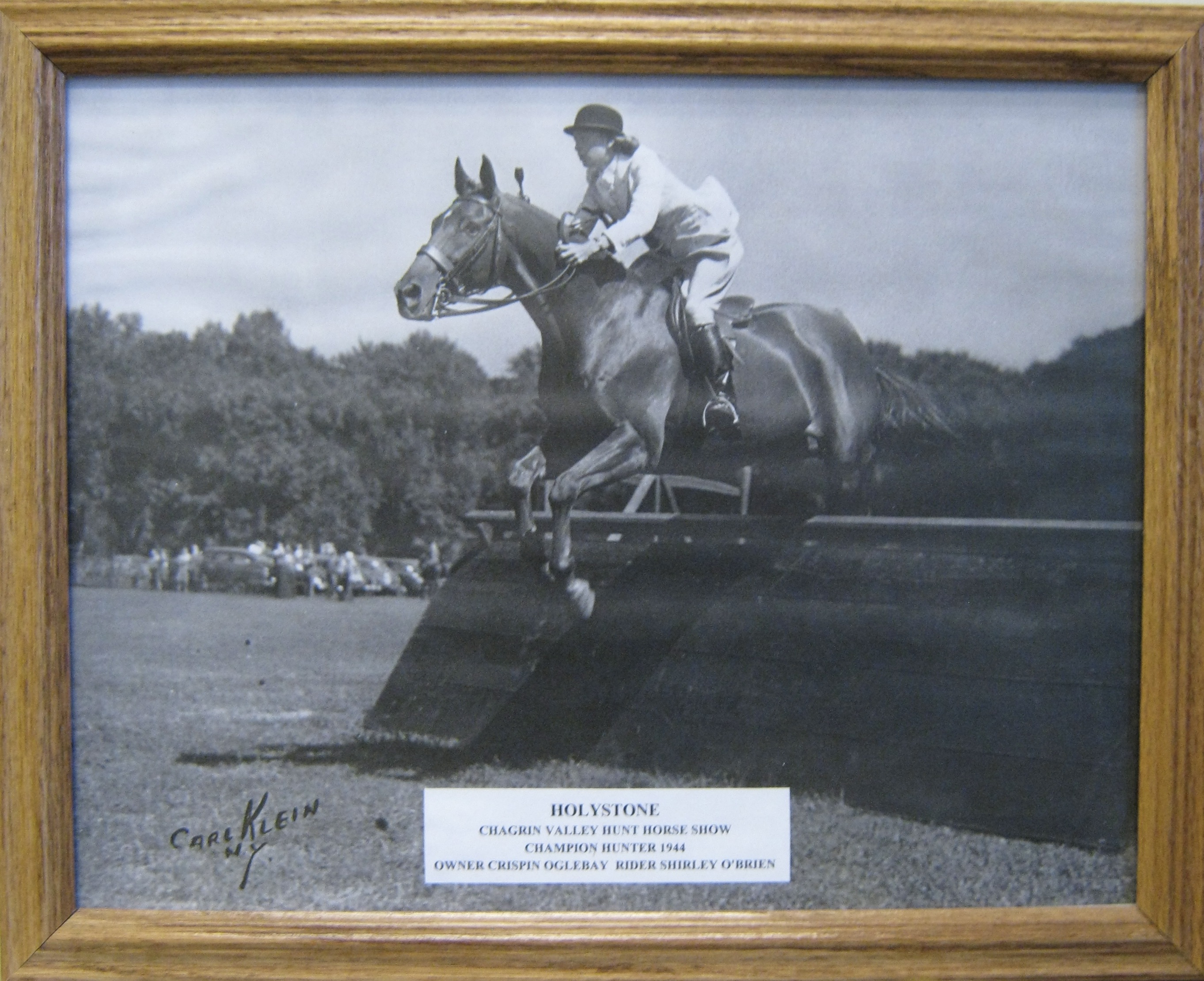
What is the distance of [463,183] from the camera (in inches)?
94.6

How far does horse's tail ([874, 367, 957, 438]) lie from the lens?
2.42 m

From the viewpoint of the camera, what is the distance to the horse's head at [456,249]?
2402mm

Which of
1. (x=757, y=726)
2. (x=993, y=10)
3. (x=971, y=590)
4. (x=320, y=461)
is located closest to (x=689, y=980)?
(x=757, y=726)

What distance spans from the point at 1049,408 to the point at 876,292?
481 mm

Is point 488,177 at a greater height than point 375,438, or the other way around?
point 488,177

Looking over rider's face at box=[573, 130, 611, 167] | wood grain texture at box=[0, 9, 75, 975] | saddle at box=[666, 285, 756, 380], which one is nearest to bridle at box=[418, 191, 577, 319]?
rider's face at box=[573, 130, 611, 167]

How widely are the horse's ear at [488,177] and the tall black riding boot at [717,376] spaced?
1.87ft

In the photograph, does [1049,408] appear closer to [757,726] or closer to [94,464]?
[757,726]

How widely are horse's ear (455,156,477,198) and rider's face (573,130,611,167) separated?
25cm

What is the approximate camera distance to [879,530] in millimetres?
2480

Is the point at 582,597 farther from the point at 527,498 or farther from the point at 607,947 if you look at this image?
the point at 607,947

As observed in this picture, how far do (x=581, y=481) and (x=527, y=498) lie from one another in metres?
0.13

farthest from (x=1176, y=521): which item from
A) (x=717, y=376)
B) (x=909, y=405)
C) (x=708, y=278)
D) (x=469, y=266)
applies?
(x=469, y=266)
